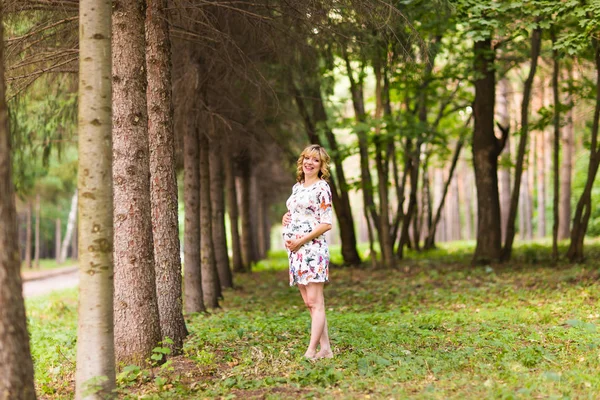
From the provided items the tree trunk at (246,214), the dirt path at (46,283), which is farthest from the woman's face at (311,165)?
the dirt path at (46,283)

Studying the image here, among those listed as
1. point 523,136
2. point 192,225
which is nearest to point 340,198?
point 523,136

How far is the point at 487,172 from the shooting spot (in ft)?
47.5

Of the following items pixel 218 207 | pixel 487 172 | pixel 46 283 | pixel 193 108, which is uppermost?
pixel 193 108

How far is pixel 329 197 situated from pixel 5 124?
120 inches

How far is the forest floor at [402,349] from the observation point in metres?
4.89

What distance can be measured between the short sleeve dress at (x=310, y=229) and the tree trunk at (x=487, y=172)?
9499 millimetres

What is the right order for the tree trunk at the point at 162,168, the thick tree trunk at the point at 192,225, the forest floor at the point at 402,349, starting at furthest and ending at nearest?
the thick tree trunk at the point at 192,225, the tree trunk at the point at 162,168, the forest floor at the point at 402,349

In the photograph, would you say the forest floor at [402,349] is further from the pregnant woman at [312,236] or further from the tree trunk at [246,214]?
the tree trunk at [246,214]

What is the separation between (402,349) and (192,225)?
538cm

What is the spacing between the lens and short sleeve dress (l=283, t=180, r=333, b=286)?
5781mm

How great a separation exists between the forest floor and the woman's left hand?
1.05 meters

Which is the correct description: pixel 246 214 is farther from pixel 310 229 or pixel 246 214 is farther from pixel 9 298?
pixel 9 298

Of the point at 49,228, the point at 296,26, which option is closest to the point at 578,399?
the point at 296,26

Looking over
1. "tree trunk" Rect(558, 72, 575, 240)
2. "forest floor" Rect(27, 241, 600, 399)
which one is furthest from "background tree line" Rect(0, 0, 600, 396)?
"tree trunk" Rect(558, 72, 575, 240)
